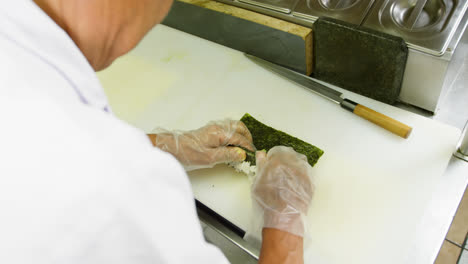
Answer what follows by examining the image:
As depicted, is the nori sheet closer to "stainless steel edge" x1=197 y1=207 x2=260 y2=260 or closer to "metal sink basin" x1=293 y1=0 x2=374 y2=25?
"stainless steel edge" x1=197 y1=207 x2=260 y2=260

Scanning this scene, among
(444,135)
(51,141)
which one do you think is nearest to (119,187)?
(51,141)

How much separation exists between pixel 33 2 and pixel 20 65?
0.08m

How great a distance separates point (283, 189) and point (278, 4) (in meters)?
0.67

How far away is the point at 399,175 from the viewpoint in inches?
36.0

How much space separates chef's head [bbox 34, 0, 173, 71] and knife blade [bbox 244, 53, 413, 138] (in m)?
0.72

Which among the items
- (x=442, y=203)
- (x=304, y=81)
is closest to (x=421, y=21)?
(x=304, y=81)

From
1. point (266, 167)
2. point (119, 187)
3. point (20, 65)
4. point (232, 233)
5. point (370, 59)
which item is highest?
point (370, 59)

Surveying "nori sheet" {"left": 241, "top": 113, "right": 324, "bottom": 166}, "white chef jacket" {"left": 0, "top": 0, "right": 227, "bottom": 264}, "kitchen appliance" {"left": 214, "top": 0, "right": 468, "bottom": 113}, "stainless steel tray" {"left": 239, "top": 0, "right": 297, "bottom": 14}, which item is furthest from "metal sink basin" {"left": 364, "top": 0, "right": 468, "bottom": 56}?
"white chef jacket" {"left": 0, "top": 0, "right": 227, "bottom": 264}

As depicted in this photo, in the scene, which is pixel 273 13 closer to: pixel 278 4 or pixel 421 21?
pixel 278 4

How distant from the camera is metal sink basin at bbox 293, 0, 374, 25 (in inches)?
40.6

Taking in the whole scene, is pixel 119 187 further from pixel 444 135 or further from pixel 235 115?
pixel 444 135

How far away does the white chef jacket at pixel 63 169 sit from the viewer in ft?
1.10

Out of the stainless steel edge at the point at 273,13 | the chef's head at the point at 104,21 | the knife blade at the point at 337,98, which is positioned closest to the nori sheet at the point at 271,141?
the knife blade at the point at 337,98

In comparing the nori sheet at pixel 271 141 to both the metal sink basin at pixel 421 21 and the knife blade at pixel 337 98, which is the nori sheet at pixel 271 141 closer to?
the knife blade at pixel 337 98
